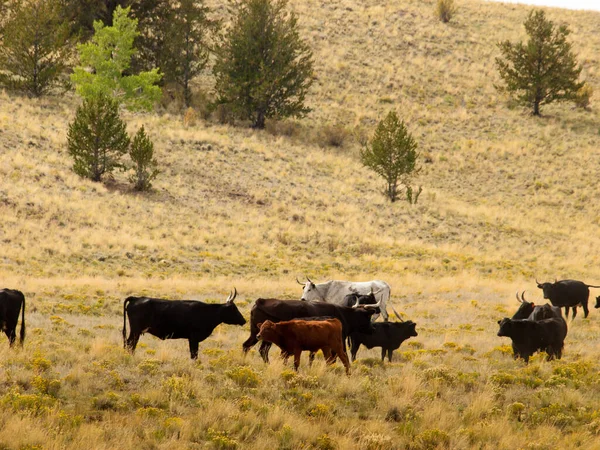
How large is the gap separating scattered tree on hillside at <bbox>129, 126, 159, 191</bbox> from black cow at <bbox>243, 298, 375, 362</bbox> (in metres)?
24.3

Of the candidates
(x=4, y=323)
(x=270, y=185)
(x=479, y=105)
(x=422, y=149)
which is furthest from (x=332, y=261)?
(x=479, y=105)

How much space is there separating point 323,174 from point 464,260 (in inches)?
640

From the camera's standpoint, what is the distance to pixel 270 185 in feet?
133

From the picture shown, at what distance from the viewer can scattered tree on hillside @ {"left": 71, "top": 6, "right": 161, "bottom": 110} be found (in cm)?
4347

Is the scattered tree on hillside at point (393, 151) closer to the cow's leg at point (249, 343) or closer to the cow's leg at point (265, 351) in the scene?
the cow's leg at point (249, 343)

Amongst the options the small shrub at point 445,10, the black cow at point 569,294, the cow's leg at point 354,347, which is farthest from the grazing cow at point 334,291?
the small shrub at point 445,10

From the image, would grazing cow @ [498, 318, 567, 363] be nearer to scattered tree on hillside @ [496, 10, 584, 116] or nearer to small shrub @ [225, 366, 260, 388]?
small shrub @ [225, 366, 260, 388]

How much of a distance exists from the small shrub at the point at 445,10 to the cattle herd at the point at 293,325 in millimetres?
67668

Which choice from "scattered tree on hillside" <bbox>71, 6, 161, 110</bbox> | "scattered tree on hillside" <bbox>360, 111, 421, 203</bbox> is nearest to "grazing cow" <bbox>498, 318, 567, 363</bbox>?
"scattered tree on hillside" <bbox>360, 111, 421, 203</bbox>

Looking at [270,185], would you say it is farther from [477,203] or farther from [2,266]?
[2,266]

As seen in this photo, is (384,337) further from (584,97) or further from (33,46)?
(584,97)

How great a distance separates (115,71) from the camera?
145 feet

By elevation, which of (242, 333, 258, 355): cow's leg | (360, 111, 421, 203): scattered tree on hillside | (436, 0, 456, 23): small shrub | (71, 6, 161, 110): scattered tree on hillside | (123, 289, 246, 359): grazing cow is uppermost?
(436, 0, 456, 23): small shrub

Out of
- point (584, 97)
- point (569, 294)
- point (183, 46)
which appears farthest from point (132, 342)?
point (584, 97)
